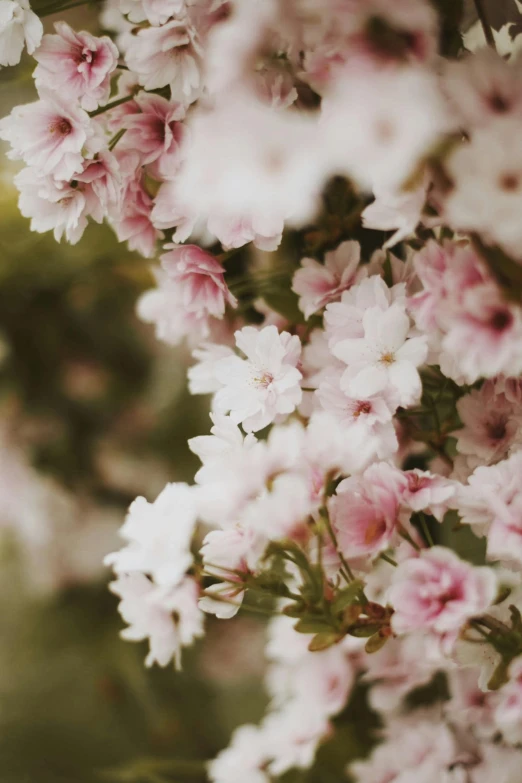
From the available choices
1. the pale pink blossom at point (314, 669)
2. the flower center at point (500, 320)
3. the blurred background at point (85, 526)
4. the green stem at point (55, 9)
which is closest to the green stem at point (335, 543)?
the flower center at point (500, 320)

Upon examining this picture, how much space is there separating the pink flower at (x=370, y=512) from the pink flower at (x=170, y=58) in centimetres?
22

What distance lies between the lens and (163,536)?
35 cm

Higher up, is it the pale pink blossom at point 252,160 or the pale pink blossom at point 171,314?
the pale pink blossom at point 252,160

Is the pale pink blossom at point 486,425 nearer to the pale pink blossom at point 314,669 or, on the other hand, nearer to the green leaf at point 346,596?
the green leaf at point 346,596

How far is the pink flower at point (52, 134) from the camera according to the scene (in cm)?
42

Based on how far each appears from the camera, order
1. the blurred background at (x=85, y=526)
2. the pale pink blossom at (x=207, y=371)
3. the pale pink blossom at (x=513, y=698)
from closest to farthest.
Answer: the pale pink blossom at (x=513, y=698) < the pale pink blossom at (x=207, y=371) < the blurred background at (x=85, y=526)

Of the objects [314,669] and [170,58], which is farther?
[314,669]

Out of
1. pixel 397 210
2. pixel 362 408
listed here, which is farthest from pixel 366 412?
pixel 397 210

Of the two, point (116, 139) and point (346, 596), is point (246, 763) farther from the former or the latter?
point (116, 139)

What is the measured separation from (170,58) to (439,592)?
0.30 meters

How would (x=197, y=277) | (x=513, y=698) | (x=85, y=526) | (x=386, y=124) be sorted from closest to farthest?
(x=386, y=124) < (x=513, y=698) < (x=197, y=277) < (x=85, y=526)

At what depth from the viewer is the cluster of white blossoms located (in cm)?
27

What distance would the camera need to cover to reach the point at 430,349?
396mm

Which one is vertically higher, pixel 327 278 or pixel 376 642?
pixel 327 278
